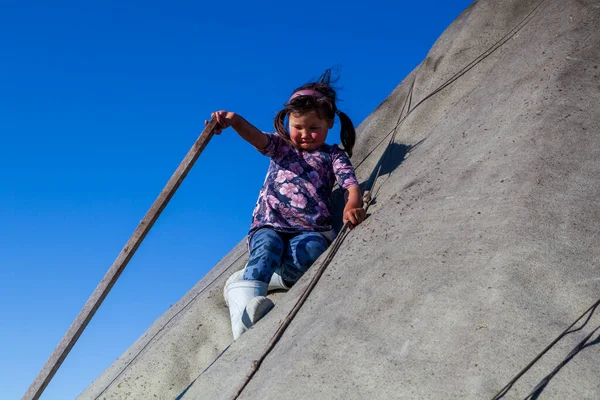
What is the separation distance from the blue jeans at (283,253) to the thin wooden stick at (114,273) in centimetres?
52

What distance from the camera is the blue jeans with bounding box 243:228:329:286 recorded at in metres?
3.72

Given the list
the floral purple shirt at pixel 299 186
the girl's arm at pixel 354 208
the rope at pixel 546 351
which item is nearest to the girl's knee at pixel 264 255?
the floral purple shirt at pixel 299 186

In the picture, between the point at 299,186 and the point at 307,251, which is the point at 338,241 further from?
the point at 299,186

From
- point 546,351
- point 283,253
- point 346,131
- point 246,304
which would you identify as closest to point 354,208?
point 283,253

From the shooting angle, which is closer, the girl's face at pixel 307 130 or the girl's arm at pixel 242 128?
the girl's arm at pixel 242 128

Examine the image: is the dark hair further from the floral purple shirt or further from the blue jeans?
the blue jeans

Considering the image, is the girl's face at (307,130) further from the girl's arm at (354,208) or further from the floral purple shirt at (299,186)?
the girl's arm at (354,208)

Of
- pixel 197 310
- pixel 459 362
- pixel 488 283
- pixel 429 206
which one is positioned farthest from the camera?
pixel 197 310

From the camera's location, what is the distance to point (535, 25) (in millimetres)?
4453

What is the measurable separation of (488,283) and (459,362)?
1.16 ft

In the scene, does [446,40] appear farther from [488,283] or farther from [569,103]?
[488,283]

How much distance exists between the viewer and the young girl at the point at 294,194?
12.2 feet

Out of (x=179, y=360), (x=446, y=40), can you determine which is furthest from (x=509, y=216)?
(x=446, y=40)

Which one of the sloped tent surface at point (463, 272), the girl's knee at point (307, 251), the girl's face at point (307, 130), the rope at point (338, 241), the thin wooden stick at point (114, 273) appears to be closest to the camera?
the sloped tent surface at point (463, 272)
